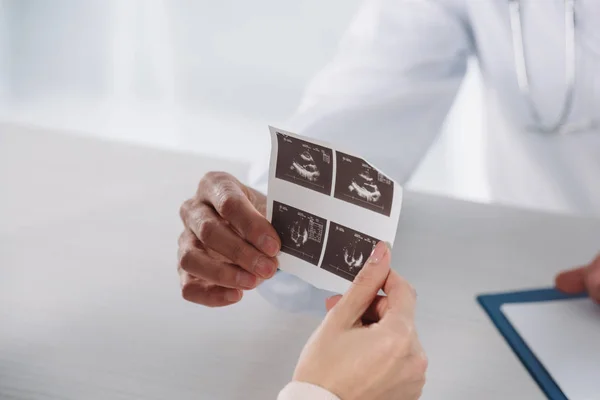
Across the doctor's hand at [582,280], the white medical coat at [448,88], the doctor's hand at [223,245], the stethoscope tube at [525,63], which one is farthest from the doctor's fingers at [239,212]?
the stethoscope tube at [525,63]

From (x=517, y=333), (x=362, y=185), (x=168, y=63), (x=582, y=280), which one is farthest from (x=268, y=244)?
(x=168, y=63)

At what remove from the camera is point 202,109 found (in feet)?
9.20

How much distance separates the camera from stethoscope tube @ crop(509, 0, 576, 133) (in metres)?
1.04

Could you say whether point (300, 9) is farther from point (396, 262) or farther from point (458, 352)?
point (458, 352)

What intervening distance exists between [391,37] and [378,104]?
0.12m

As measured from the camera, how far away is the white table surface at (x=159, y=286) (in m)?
0.77

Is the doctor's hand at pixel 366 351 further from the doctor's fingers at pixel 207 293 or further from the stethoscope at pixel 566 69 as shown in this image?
the stethoscope at pixel 566 69

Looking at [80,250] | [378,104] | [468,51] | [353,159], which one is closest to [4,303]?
[80,250]

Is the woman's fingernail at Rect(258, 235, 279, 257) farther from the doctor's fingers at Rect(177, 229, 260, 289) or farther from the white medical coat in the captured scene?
the white medical coat

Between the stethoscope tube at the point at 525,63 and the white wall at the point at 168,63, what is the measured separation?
157 centimetres

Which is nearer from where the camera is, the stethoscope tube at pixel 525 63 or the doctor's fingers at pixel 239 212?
the doctor's fingers at pixel 239 212

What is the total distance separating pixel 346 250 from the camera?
73 cm

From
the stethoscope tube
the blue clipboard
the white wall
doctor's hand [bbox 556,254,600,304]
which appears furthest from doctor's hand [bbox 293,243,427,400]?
the white wall

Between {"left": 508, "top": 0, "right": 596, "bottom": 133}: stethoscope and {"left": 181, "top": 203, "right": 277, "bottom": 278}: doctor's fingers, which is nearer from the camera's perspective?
{"left": 181, "top": 203, "right": 277, "bottom": 278}: doctor's fingers
